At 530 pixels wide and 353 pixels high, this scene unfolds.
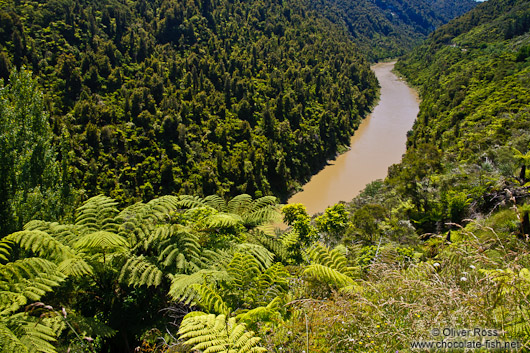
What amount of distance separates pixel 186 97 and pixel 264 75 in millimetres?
12988

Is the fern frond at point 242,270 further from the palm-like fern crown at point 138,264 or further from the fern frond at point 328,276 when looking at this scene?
the fern frond at point 328,276

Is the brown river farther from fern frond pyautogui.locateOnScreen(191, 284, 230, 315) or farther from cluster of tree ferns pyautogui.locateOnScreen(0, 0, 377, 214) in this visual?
fern frond pyautogui.locateOnScreen(191, 284, 230, 315)

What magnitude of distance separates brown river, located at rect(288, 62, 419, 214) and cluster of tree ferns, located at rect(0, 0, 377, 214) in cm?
158

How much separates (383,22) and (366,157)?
11184 centimetres

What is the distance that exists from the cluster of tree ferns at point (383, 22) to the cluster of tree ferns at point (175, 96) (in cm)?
6102

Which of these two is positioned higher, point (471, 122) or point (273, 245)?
point (273, 245)

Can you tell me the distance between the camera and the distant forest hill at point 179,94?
78.0 ft

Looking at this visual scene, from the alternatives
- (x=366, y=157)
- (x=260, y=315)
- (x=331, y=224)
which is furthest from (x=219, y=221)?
(x=366, y=157)

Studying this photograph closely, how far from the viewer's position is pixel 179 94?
104ft

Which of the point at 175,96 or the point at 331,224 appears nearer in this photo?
the point at 331,224

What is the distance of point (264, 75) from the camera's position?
135ft

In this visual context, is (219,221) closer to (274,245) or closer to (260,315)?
(274,245)

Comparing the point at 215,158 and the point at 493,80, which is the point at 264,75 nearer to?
the point at 215,158

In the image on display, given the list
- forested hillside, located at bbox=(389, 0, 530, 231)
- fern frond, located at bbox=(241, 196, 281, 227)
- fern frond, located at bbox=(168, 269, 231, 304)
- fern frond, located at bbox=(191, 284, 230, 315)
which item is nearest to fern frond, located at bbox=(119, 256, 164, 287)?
fern frond, located at bbox=(168, 269, 231, 304)
